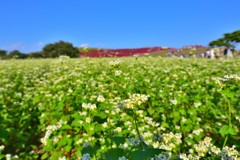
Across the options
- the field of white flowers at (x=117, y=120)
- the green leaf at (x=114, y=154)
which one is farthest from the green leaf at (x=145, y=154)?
the green leaf at (x=114, y=154)

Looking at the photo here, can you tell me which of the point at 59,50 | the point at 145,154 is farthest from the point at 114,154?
the point at 59,50

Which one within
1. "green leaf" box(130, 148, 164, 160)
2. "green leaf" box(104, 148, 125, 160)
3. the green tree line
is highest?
"green leaf" box(130, 148, 164, 160)

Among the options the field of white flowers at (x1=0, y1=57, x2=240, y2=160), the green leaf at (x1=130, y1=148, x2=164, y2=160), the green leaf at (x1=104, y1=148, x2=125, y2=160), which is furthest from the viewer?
the field of white flowers at (x1=0, y1=57, x2=240, y2=160)

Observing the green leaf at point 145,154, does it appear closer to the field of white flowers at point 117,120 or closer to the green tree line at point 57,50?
the field of white flowers at point 117,120

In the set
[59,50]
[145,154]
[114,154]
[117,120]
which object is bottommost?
[59,50]

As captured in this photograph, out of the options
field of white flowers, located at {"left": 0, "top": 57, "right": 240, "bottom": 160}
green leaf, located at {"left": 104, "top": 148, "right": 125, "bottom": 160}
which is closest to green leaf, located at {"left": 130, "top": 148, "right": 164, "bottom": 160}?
field of white flowers, located at {"left": 0, "top": 57, "right": 240, "bottom": 160}

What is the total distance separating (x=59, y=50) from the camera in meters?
45.9

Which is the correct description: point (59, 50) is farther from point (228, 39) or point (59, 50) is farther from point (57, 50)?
point (228, 39)

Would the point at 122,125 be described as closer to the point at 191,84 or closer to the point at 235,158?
the point at 235,158

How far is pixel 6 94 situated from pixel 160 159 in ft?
24.7

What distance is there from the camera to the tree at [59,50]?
45875 millimetres

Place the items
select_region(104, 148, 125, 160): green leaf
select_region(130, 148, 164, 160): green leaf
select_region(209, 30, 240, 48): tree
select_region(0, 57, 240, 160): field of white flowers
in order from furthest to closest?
select_region(209, 30, 240, 48): tree, select_region(0, 57, 240, 160): field of white flowers, select_region(104, 148, 125, 160): green leaf, select_region(130, 148, 164, 160): green leaf

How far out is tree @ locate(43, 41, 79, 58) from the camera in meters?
45.9

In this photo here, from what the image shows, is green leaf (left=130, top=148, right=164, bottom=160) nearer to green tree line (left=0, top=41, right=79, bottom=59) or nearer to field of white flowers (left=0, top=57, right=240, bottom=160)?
field of white flowers (left=0, top=57, right=240, bottom=160)
